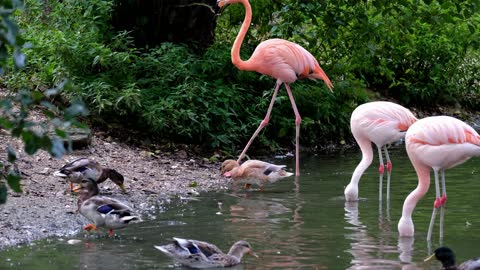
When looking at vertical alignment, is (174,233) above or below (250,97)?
below

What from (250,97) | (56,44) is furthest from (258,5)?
(56,44)

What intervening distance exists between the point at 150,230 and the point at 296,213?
1.60m

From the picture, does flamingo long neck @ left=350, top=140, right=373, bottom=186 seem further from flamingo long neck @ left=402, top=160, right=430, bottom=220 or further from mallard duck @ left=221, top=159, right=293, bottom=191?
flamingo long neck @ left=402, top=160, right=430, bottom=220

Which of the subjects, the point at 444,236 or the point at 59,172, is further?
the point at 59,172

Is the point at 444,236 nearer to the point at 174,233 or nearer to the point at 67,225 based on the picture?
the point at 174,233

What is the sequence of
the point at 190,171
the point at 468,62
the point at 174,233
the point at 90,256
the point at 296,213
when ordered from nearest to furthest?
the point at 90,256 → the point at 174,233 → the point at 296,213 → the point at 190,171 → the point at 468,62

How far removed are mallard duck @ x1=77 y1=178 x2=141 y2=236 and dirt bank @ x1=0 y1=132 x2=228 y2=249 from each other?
0.75 feet

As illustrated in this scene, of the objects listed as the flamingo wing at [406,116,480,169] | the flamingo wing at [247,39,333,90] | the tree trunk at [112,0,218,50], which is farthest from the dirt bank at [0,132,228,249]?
the flamingo wing at [406,116,480,169]

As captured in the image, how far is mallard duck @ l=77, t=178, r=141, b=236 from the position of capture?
6.83 metres

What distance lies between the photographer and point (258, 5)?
13.0m

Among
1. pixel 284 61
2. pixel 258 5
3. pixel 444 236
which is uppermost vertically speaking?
pixel 258 5

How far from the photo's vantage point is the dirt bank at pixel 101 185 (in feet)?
23.8

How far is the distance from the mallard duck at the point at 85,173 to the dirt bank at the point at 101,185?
7.0 inches

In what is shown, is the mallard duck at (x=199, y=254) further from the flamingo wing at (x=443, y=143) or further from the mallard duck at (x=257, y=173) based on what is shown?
the mallard duck at (x=257, y=173)
